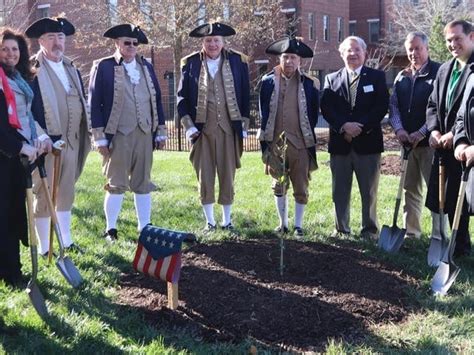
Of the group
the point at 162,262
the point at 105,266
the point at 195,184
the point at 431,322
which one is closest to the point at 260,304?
the point at 162,262

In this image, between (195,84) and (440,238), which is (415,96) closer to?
(440,238)

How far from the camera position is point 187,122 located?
6.95 meters

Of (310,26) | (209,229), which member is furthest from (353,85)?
(310,26)

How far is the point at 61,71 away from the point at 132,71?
83 centimetres

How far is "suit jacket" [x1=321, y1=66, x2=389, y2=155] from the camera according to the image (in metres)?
6.63

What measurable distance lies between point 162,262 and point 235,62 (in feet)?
10.5

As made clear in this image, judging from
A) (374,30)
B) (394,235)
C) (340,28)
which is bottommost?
(394,235)

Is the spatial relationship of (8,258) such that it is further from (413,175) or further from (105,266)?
(413,175)

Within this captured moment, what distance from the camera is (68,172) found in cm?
623

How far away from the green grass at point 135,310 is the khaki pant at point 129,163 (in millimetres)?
630

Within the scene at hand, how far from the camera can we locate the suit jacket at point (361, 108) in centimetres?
663

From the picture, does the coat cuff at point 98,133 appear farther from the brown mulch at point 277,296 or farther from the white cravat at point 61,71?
the brown mulch at point 277,296

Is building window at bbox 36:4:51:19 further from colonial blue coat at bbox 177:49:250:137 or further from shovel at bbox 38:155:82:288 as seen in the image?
shovel at bbox 38:155:82:288

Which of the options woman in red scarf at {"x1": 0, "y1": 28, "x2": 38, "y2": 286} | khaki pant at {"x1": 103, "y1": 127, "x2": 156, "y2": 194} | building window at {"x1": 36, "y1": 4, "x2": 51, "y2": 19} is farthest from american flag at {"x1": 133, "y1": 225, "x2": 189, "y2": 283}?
building window at {"x1": 36, "y1": 4, "x2": 51, "y2": 19}
